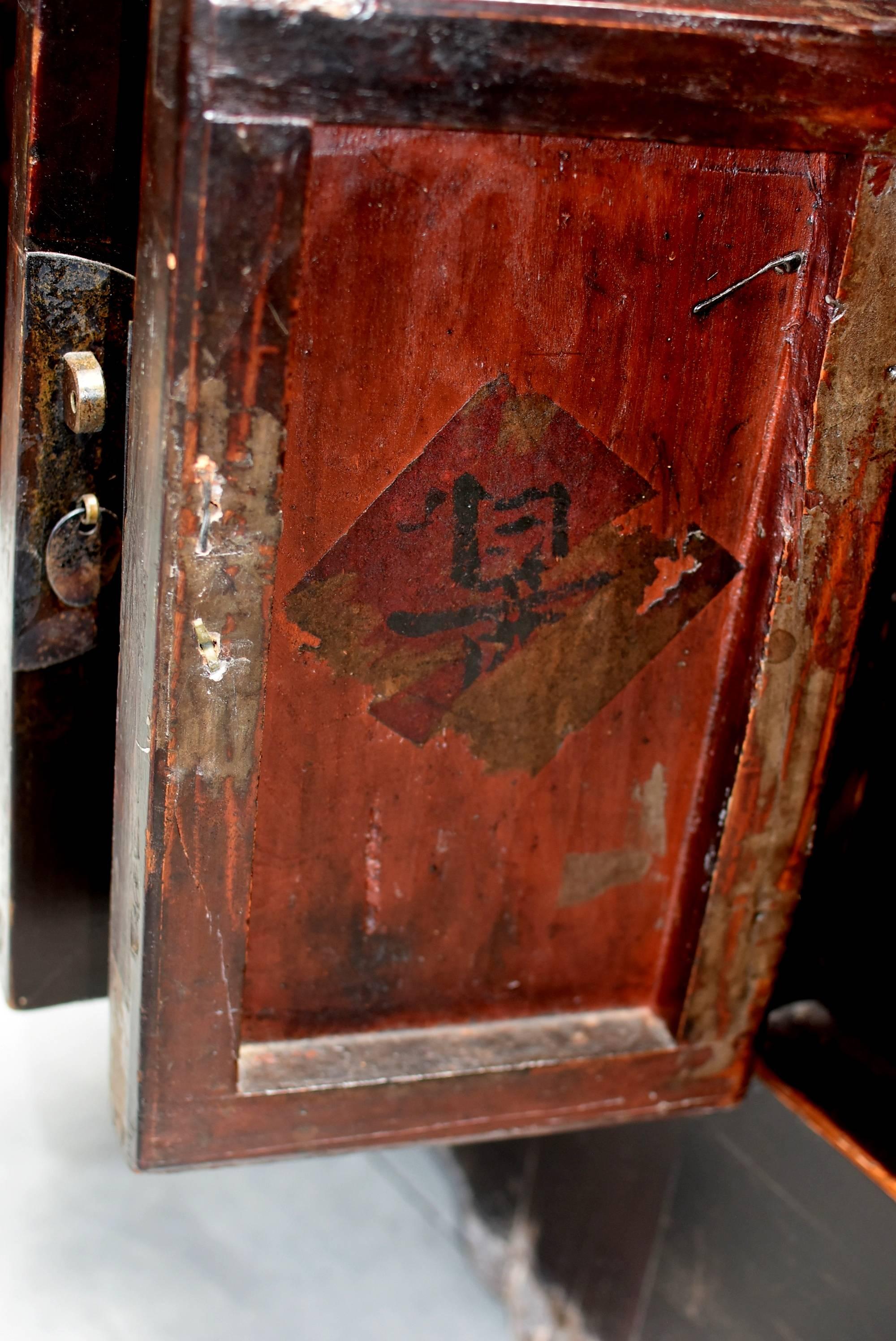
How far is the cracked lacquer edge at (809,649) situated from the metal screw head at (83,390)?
0.50 m

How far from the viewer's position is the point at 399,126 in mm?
705

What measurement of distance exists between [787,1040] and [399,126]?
3.06ft

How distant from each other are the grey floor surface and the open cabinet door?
2.39ft

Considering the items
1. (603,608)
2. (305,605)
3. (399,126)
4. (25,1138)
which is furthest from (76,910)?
(25,1138)

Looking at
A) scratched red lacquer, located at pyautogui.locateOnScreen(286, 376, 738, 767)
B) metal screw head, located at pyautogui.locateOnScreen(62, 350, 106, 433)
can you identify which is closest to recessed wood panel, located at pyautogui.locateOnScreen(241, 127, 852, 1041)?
Result: scratched red lacquer, located at pyautogui.locateOnScreen(286, 376, 738, 767)

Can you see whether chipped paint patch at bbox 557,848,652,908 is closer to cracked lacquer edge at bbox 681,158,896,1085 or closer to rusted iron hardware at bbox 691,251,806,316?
cracked lacquer edge at bbox 681,158,896,1085

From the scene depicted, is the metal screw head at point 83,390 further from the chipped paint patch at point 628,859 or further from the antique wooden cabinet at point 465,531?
the chipped paint patch at point 628,859

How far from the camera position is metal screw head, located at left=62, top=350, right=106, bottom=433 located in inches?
32.8

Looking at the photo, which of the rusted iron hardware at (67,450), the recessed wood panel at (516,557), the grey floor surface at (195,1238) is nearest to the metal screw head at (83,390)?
the rusted iron hardware at (67,450)

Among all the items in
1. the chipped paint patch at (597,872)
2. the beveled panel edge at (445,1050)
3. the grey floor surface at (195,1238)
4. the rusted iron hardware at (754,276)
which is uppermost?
the rusted iron hardware at (754,276)

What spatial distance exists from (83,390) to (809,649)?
1.84ft

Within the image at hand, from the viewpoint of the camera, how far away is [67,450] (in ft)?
2.89

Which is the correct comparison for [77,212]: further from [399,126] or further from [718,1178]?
[718,1178]

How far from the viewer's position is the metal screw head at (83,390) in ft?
2.73
